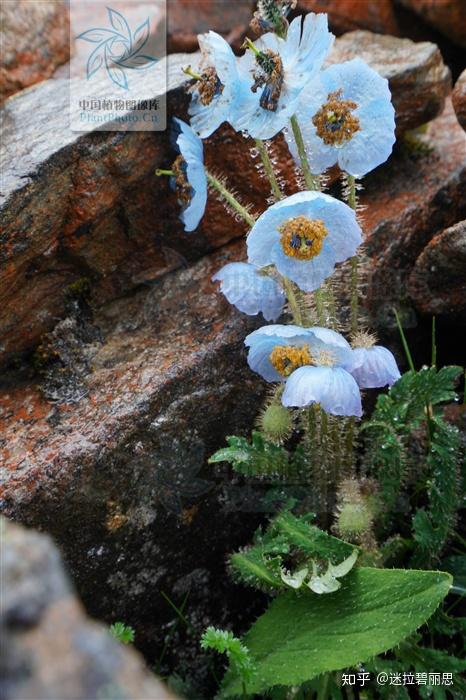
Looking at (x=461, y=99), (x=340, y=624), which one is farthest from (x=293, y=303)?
(x=461, y=99)

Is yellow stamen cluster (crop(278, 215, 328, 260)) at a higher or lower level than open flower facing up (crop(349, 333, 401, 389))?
higher

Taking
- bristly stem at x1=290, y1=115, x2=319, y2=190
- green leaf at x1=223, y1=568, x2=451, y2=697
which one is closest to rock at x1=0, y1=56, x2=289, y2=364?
bristly stem at x1=290, y1=115, x2=319, y2=190

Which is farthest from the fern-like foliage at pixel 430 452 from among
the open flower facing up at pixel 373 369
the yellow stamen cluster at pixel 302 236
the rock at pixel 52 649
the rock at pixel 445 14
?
the rock at pixel 445 14

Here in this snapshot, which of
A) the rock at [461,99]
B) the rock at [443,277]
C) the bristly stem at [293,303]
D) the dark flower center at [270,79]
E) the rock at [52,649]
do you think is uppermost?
the dark flower center at [270,79]

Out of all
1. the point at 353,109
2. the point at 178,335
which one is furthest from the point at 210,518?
the point at 353,109

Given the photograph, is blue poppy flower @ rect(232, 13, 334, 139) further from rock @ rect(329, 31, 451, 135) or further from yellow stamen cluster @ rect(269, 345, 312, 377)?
rock @ rect(329, 31, 451, 135)

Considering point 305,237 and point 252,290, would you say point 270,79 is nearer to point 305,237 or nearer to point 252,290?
point 305,237

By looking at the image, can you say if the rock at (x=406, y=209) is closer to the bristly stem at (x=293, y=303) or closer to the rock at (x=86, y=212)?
the rock at (x=86, y=212)
